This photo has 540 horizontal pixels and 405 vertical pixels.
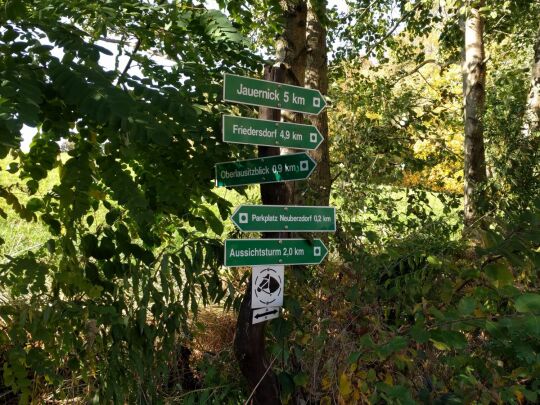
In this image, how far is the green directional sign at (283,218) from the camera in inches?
149

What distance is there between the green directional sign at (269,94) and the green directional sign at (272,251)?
793 mm

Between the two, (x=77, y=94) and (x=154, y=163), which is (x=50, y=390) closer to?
(x=154, y=163)

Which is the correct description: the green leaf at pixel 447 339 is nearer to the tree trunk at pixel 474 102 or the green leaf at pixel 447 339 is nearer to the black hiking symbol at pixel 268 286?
the black hiking symbol at pixel 268 286

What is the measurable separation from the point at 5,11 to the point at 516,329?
10.0ft

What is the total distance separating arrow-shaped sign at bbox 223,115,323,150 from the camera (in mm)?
3736

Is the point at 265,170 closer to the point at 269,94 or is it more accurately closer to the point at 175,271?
the point at 269,94

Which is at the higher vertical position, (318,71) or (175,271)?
(318,71)

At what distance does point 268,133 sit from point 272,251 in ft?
2.23

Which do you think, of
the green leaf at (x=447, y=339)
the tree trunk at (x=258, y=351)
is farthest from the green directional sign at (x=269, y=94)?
the green leaf at (x=447, y=339)

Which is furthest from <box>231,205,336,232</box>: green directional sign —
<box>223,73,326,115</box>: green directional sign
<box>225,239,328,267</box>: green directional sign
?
<box>223,73,326,115</box>: green directional sign

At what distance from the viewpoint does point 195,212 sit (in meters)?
4.66

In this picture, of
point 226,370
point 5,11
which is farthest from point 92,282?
point 5,11

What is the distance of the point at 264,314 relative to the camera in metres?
3.99

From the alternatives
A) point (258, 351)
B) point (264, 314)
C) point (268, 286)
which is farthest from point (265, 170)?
point (258, 351)
